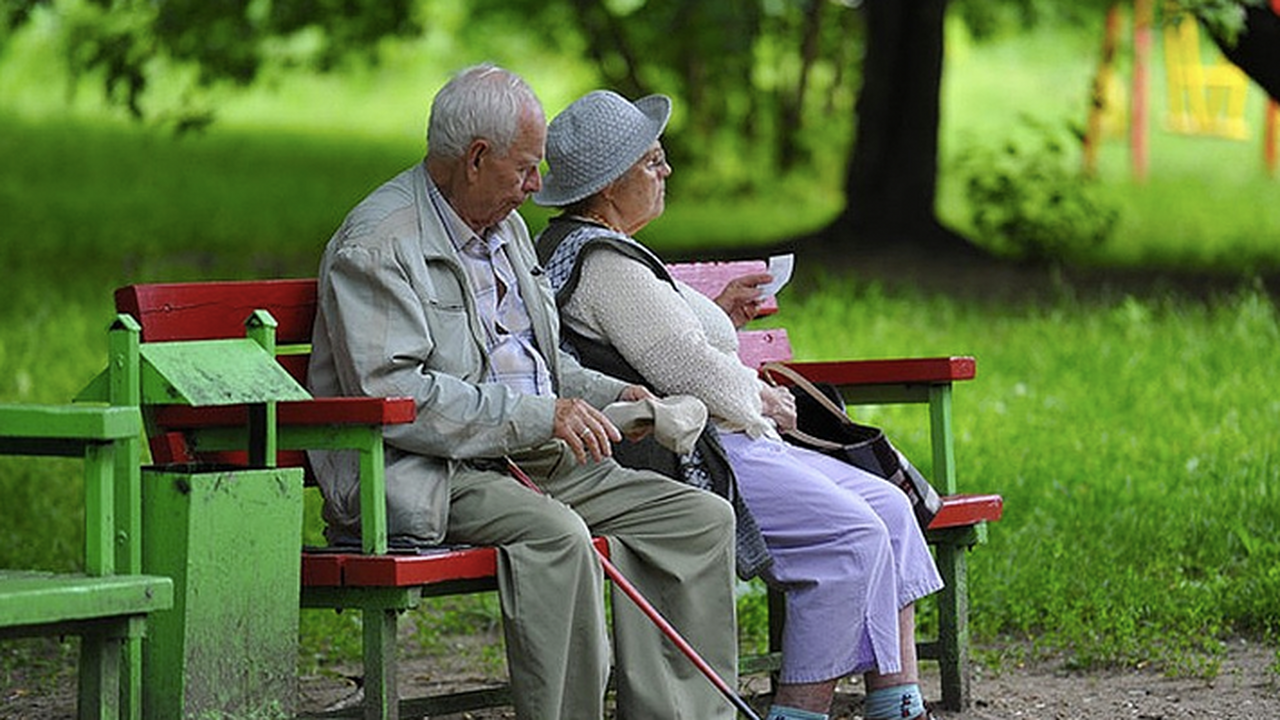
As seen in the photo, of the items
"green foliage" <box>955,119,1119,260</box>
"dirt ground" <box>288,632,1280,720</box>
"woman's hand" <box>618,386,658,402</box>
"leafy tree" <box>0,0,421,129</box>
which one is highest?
"leafy tree" <box>0,0,421,129</box>

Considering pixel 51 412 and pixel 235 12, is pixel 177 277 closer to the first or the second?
pixel 235 12

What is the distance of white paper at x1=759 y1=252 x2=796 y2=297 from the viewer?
5.27m

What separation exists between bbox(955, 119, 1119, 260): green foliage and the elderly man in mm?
8731

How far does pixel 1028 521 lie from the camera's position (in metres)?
7.14

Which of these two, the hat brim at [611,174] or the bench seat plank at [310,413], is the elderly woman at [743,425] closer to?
the hat brim at [611,174]

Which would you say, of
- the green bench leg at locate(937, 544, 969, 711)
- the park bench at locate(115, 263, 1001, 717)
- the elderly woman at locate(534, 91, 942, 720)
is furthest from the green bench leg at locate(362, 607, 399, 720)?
the green bench leg at locate(937, 544, 969, 711)

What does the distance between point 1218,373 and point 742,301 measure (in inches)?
174

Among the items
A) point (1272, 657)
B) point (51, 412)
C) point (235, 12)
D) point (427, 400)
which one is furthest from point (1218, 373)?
point (235, 12)

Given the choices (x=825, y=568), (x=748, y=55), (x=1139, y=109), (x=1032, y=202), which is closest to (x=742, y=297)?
(x=825, y=568)

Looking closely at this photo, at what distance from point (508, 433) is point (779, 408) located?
91 centimetres

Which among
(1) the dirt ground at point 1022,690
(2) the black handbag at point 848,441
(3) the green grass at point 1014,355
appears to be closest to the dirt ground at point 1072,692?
(1) the dirt ground at point 1022,690

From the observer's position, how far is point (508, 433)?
4.38m

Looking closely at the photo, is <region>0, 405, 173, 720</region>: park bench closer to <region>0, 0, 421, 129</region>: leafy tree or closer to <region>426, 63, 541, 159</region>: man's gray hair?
<region>426, 63, 541, 159</region>: man's gray hair

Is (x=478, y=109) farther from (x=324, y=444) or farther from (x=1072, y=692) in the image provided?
A: (x=1072, y=692)
